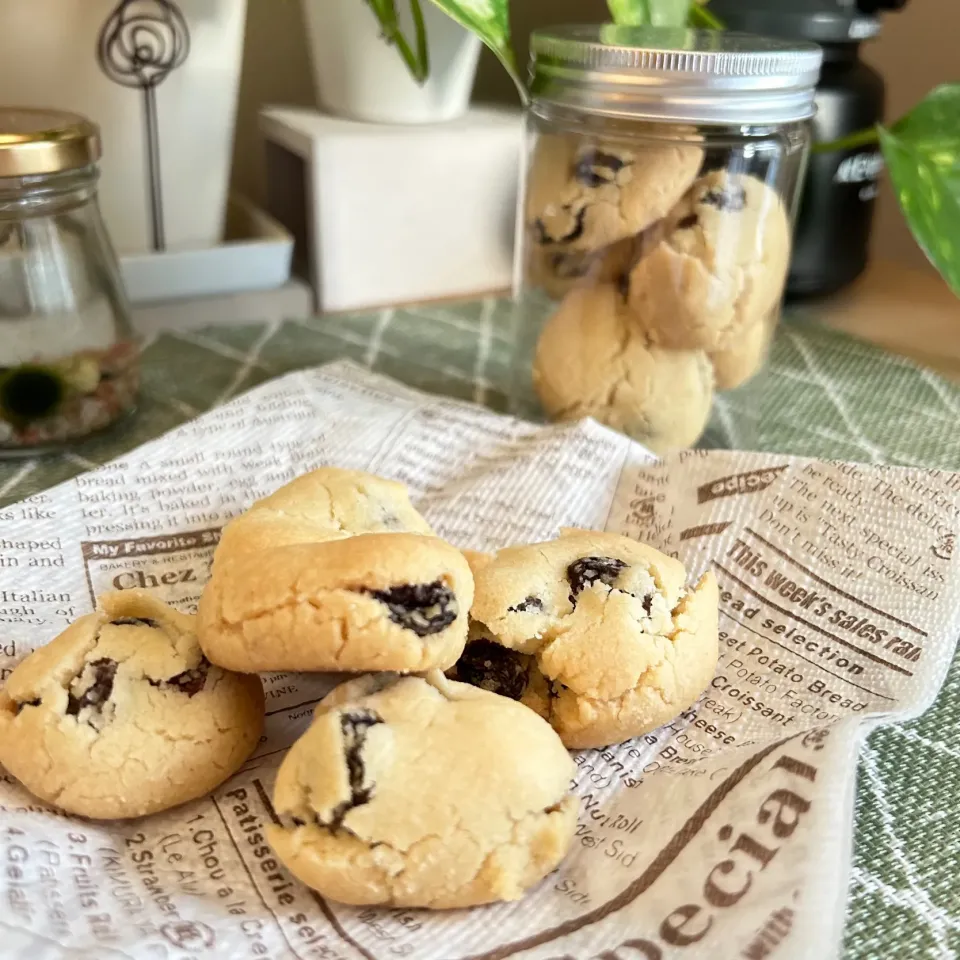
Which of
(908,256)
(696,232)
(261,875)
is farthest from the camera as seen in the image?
(908,256)

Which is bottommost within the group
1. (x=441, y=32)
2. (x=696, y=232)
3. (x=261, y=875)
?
(x=261, y=875)

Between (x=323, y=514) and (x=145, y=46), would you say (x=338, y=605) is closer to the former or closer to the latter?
(x=323, y=514)

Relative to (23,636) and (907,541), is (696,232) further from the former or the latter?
(23,636)

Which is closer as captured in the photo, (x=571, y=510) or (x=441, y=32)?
(x=571, y=510)

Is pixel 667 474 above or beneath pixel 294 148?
beneath

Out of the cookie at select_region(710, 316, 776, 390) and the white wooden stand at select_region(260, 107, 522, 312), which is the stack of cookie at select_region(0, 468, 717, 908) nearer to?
the cookie at select_region(710, 316, 776, 390)

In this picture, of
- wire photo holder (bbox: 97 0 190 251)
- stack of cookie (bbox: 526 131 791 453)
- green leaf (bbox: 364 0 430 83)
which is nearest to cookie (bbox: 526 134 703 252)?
stack of cookie (bbox: 526 131 791 453)

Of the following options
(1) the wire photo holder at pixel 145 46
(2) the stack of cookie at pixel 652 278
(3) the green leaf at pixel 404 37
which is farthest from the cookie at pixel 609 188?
(1) the wire photo holder at pixel 145 46

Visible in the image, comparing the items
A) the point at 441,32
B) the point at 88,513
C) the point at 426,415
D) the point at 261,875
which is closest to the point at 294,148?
the point at 441,32
